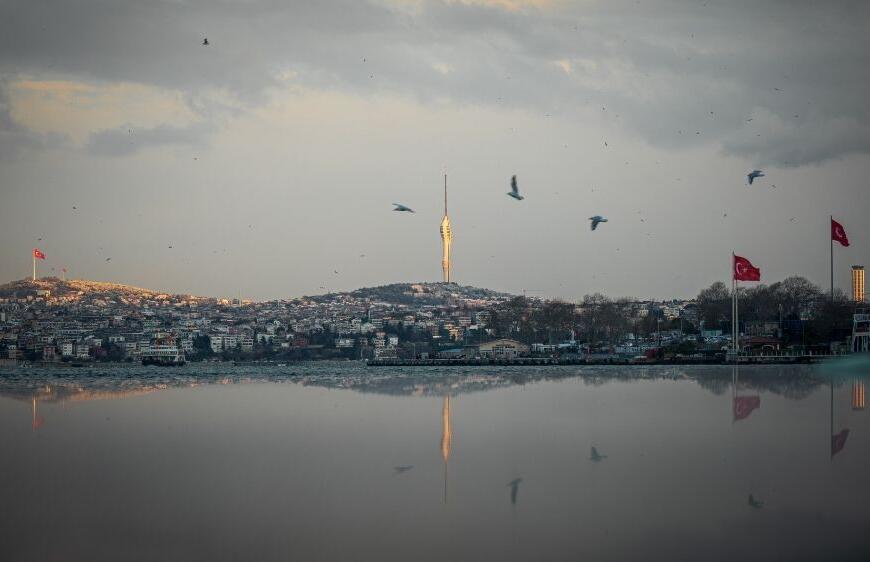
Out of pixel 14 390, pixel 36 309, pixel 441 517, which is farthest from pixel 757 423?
pixel 36 309

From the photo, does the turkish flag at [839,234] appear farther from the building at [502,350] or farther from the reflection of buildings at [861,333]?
the building at [502,350]

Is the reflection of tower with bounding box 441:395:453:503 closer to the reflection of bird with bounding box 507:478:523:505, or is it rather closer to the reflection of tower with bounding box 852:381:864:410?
the reflection of bird with bounding box 507:478:523:505

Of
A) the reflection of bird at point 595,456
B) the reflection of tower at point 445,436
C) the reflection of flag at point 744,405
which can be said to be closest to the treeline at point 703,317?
the reflection of flag at point 744,405

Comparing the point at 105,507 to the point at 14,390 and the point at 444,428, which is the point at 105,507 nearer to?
the point at 444,428

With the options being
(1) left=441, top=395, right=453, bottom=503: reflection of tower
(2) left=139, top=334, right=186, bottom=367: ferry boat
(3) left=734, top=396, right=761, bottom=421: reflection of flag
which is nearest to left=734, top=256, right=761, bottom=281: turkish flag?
(3) left=734, top=396, right=761, bottom=421: reflection of flag

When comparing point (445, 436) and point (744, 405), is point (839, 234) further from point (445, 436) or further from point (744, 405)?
point (445, 436)

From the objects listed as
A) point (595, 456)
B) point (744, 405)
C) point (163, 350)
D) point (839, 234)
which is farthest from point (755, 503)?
point (163, 350)
